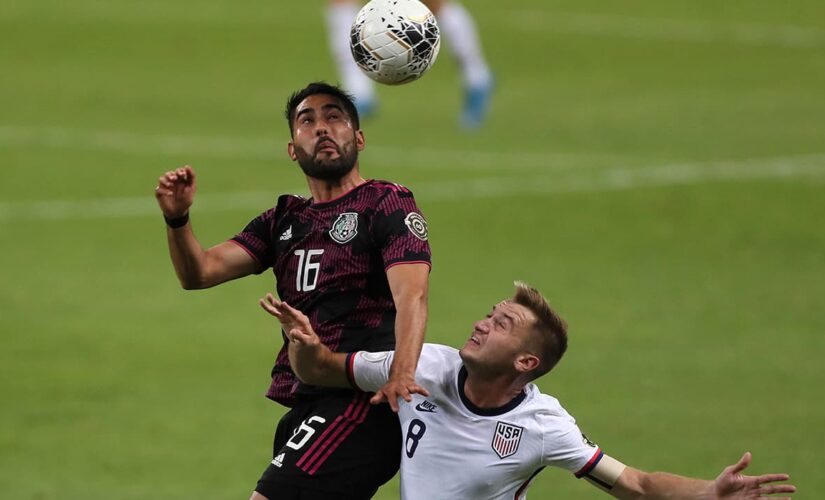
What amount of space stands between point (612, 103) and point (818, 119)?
2807mm

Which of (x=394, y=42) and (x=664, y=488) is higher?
(x=394, y=42)

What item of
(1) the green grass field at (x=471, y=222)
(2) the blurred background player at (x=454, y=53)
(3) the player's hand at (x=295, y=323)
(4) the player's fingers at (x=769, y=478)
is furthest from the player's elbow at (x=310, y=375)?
(2) the blurred background player at (x=454, y=53)

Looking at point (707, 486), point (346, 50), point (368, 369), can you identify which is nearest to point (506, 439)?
point (368, 369)

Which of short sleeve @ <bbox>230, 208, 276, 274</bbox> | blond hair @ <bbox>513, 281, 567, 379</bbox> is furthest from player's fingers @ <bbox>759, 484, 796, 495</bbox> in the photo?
short sleeve @ <bbox>230, 208, 276, 274</bbox>

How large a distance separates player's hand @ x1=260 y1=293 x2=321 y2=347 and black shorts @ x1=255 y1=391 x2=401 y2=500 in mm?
641

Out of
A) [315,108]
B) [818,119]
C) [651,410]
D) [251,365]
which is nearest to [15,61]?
[818,119]

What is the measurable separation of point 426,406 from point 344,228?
2.88 ft

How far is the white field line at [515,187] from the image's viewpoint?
18.9 m

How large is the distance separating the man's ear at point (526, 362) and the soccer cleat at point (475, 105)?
46.7 feet

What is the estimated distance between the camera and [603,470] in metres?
7.61

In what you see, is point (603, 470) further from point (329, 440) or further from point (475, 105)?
point (475, 105)

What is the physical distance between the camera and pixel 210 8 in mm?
32281

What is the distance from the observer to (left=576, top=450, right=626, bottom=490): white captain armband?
25.0ft

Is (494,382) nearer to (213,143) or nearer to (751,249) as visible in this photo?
(751,249)
